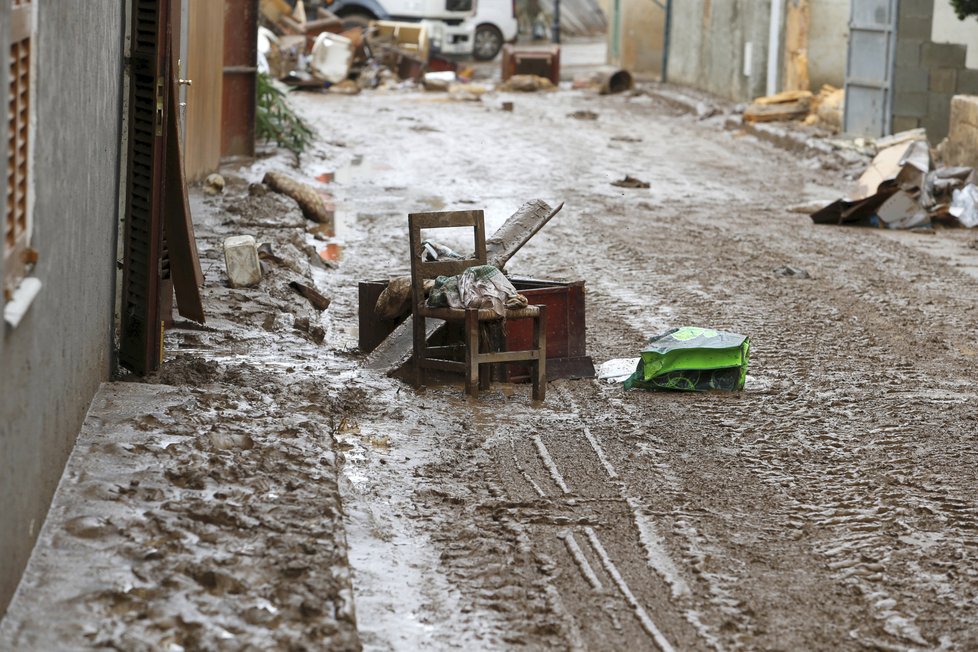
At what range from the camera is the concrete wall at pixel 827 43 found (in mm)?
21406

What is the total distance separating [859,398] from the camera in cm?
693

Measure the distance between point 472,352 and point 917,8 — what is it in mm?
11906

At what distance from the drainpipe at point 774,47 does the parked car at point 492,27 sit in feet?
41.2

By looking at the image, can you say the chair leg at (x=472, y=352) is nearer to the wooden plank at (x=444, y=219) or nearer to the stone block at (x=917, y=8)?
the wooden plank at (x=444, y=219)

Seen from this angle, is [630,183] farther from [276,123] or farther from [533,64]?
[533,64]

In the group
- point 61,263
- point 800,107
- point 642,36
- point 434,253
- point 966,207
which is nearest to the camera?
point 61,263

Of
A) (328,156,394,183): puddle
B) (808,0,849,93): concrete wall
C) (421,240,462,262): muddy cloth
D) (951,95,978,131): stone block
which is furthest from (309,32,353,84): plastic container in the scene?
(421,240,462,262): muddy cloth

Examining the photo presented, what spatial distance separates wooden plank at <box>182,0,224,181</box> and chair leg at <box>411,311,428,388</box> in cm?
521

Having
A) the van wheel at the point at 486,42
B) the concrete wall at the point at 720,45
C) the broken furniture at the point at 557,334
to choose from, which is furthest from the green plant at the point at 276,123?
the van wheel at the point at 486,42

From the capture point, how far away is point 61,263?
4.57 metres

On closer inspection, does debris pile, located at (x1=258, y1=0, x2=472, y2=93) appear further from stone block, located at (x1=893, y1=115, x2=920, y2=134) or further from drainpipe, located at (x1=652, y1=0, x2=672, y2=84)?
stone block, located at (x1=893, y1=115, x2=920, y2=134)

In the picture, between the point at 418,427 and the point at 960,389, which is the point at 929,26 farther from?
the point at 418,427

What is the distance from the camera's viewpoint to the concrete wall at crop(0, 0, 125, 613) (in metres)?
3.77

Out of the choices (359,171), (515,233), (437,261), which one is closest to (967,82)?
(359,171)
